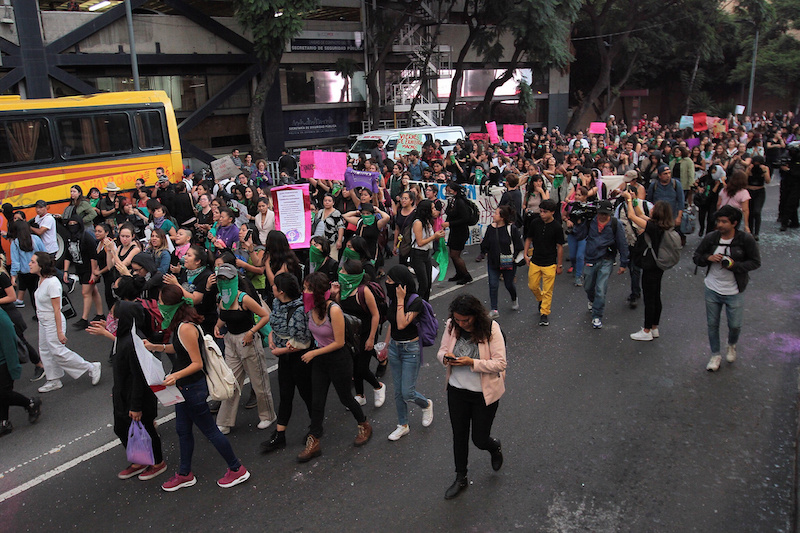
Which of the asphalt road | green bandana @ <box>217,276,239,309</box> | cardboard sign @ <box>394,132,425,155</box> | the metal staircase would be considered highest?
the metal staircase

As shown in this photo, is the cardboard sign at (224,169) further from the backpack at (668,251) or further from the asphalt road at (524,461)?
the backpack at (668,251)

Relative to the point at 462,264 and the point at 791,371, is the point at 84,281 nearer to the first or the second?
the point at 462,264

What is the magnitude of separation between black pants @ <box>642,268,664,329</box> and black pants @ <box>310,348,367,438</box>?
4.03 meters

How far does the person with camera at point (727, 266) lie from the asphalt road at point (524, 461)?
1.50 feet

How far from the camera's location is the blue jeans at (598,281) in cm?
829

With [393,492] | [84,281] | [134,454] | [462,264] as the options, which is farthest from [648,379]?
[84,281]

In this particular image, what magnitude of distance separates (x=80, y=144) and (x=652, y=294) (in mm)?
11574

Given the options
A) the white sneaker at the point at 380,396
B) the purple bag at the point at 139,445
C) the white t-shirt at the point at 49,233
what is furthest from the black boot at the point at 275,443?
the white t-shirt at the point at 49,233

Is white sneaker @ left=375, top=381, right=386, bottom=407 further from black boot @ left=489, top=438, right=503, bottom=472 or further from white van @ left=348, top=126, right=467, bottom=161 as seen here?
white van @ left=348, top=126, right=467, bottom=161

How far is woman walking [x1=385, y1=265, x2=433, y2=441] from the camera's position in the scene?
555 cm

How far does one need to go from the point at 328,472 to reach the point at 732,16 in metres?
39.8

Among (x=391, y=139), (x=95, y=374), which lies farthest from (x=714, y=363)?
(x=391, y=139)

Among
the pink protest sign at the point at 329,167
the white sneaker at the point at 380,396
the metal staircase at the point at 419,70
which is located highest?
the metal staircase at the point at 419,70

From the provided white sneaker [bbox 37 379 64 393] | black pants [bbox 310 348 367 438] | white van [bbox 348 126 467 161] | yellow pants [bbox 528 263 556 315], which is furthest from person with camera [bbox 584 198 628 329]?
white van [bbox 348 126 467 161]
